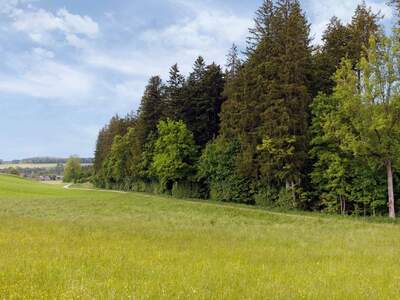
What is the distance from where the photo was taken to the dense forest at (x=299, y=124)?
90.4 feet

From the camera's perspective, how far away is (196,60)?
5653cm

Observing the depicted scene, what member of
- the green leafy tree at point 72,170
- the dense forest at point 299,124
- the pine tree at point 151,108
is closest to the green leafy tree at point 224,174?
the dense forest at point 299,124

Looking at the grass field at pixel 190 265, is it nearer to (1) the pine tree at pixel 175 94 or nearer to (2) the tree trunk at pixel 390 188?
(2) the tree trunk at pixel 390 188

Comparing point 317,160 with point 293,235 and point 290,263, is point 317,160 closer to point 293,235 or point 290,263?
point 293,235

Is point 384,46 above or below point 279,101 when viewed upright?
above

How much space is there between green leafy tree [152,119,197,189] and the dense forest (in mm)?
140

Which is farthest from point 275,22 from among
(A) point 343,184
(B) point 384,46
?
(A) point 343,184

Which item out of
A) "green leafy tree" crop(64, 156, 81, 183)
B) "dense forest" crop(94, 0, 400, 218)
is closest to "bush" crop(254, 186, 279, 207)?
"dense forest" crop(94, 0, 400, 218)

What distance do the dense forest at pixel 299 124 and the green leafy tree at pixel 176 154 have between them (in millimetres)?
140

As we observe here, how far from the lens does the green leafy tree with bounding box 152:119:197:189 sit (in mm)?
50656

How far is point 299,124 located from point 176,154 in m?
21.1

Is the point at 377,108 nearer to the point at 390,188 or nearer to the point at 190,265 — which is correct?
the point at 390,188

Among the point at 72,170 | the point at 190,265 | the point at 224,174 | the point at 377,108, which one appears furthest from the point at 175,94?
the point at 72,170

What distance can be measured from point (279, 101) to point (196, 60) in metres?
26.3
